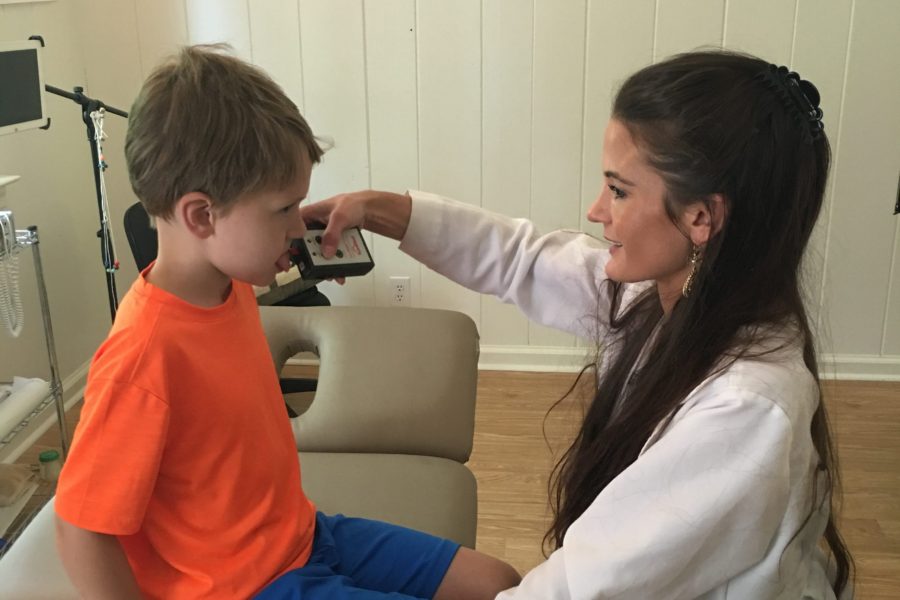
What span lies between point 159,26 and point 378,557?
6.53 ft

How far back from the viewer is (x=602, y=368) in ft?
3.92

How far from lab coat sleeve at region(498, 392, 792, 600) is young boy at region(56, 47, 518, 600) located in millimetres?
301

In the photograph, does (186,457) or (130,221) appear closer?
(186,457)

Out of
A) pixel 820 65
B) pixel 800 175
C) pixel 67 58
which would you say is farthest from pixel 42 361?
pixel 820 65

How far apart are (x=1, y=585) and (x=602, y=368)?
0.82 meters

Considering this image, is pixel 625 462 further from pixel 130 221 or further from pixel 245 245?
pixel 130 221

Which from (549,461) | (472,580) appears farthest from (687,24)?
(472,580)

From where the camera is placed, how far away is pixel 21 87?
179cm

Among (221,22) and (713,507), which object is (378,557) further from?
(221,22)

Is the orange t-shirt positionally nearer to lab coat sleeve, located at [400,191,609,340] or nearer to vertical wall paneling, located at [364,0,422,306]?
lab coat sleeve, located at [400,191,609,340]

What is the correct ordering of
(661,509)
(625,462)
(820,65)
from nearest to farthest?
(661,509), (625,462), (820,65)

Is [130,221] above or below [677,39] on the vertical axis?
below

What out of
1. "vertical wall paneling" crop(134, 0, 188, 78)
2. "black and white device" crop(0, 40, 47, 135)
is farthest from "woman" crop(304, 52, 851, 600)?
"vertical wall paneling" crop(134, 0, 188, 78)

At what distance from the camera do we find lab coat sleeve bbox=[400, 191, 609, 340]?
4.26 feet
